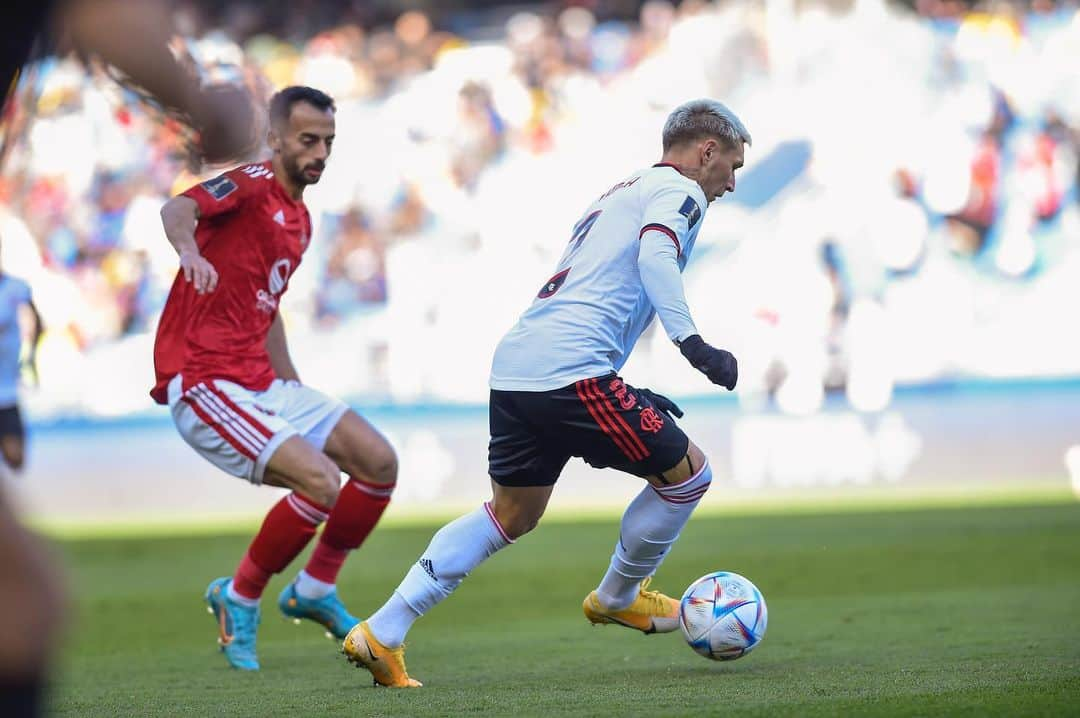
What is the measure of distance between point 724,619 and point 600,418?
35.1 inches

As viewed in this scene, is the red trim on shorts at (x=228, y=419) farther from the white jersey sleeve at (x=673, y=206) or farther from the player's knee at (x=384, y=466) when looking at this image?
the white jersey sleeve at (x=673, y=206)

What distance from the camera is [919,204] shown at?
55.9 feet

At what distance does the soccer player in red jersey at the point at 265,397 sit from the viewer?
6.38 metres

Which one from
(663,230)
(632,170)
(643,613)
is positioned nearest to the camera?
(663,230)

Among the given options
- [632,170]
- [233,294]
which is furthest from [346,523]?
[632,170]

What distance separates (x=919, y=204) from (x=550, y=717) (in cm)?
1351

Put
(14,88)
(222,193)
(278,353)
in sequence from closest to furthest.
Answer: (14,88) < (222,193) < (278,353)

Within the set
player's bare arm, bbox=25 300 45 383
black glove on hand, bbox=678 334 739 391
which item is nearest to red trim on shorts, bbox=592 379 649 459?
black glove on hand, bbox=678 334 739 391

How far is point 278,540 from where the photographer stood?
255 inches

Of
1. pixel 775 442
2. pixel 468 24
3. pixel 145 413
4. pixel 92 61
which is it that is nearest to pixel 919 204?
pixel 775 442

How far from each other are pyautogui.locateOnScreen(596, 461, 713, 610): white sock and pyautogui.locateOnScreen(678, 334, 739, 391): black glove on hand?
0.54m

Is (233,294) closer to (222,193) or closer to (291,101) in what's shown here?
(222,193)

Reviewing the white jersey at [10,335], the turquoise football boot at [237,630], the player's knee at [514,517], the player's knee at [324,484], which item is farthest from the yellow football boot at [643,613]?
the white jersey at [10,335]

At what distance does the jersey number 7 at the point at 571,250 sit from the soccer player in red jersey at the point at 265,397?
1.38 meters
